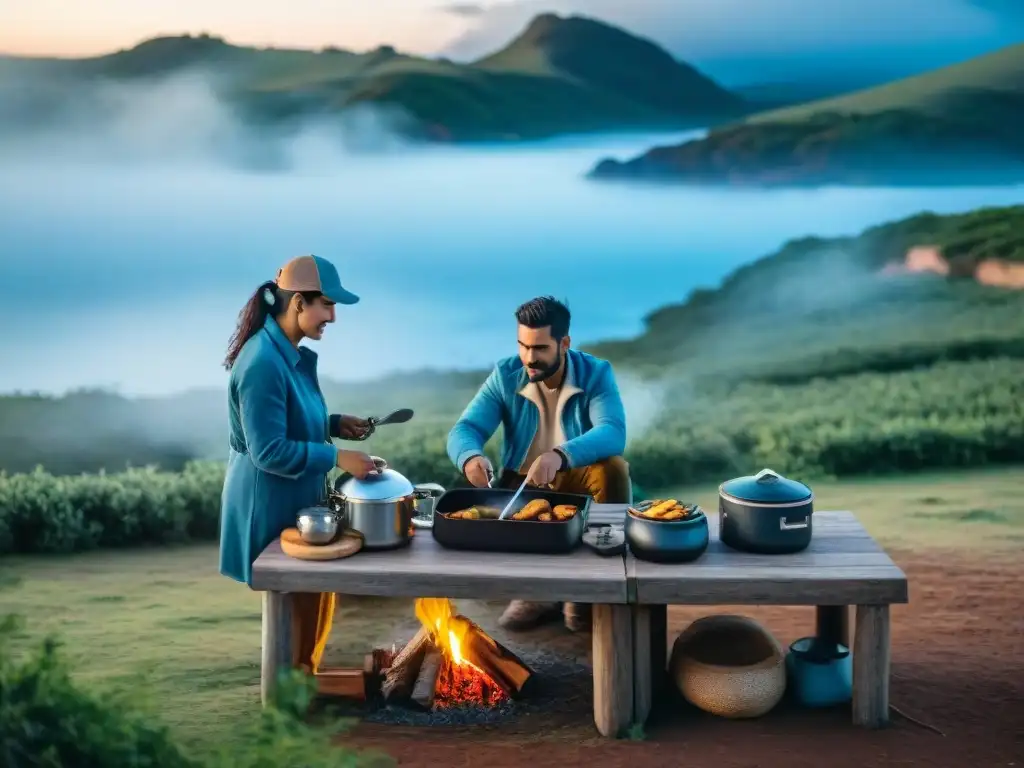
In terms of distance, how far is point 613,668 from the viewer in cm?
428

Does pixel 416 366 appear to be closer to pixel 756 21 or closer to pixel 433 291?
pixel 433 291

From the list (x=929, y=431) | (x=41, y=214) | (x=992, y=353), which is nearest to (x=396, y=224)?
(x=41, y=214)

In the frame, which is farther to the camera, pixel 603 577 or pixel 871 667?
pixel 871 667

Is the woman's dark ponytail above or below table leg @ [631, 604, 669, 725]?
above

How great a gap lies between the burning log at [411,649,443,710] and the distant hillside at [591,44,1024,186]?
6.84 meters

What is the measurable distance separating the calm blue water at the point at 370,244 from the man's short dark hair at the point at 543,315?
188 inches

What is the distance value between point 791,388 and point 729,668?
21.1 ft

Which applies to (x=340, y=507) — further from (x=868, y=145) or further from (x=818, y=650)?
(x=868, y=145)

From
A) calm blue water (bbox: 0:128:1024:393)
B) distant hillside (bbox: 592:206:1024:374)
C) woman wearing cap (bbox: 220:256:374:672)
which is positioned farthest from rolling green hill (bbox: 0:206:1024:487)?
woman wearing cap (bbox: 220:256:374:672)

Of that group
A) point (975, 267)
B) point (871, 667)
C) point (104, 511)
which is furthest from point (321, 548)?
point (975, 267)

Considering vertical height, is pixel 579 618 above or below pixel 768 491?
below

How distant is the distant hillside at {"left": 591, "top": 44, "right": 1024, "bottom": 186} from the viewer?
35.9 ft

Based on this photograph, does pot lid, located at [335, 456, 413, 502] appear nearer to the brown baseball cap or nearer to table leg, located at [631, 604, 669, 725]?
the brown baseball cap

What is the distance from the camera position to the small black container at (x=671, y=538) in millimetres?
4246
